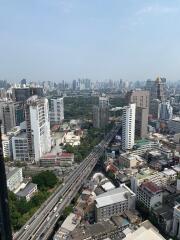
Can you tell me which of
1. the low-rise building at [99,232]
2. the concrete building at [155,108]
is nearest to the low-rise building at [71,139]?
the concrete building at [155,108]

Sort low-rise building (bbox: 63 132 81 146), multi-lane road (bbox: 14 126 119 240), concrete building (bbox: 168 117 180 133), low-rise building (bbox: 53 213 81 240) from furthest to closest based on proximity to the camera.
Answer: concrete building (bbox: 168 117 180 133) → low-rise building (bbox: 63 132 81 146) → multi-lane road (bbox: 14 126 119 240) → low-rise building (bbox: 53 213 81 240)

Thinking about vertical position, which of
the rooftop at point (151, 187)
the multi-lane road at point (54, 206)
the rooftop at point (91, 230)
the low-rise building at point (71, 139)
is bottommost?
the multi-lane road at point (54, 206)

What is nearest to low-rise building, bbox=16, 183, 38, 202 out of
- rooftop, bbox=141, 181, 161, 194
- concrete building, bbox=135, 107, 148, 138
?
rooftop, bbox=141, 181, 161, 194

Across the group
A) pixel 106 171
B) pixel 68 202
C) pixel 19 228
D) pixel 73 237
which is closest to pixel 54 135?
pixel 106 171

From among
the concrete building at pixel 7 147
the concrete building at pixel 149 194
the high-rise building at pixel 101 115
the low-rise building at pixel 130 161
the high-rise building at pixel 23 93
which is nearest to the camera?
the concrete building at pixel 149 194

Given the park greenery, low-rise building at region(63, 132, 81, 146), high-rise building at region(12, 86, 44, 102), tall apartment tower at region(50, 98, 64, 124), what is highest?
high-rise building at region(12, 86, 44, 102)

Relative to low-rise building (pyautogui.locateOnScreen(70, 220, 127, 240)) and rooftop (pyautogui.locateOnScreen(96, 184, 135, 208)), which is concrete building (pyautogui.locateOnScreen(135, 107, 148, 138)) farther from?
low-rise building (pyautogui.locateOnScreen(70, 220, 127, 240))

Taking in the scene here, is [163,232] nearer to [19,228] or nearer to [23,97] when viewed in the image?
[19,228]

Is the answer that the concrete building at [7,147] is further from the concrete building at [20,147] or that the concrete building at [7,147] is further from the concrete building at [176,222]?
the concrete building at [176,222]
